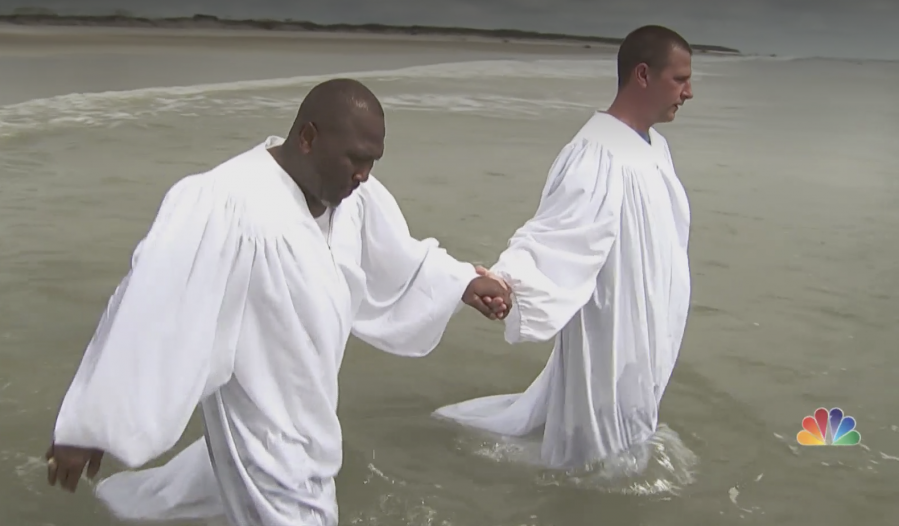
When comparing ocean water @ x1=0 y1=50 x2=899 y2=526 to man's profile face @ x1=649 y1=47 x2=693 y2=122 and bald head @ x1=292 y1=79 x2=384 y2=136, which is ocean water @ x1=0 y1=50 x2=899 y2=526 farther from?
bald head @ x1=292 y1=79 x2=384 y2=136

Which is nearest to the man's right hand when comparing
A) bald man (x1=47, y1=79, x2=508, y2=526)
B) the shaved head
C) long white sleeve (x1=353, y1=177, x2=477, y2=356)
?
bald man (x1=47, y1=79, x2=508, y2=526)

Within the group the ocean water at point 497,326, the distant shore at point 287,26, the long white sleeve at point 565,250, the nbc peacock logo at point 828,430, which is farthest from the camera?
the distant shore at point 287,26

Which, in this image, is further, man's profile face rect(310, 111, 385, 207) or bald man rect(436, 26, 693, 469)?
bald man rect(436, 26, 693, 469)

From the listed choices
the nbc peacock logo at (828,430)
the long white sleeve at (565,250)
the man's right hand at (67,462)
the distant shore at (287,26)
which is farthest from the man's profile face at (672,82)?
the distant shore at (287,26)

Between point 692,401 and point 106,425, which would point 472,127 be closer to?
point 692,401

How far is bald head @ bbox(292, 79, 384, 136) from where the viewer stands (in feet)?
6.91

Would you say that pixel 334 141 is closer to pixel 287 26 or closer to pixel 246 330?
pixel 246 330

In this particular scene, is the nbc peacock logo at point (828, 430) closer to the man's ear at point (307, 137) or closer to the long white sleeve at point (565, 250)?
the long white sleeve at point (565, 250)

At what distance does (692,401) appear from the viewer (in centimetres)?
412

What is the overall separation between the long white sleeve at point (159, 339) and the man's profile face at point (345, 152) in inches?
9.0

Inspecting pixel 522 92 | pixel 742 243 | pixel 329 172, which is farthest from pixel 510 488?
pixel 522 92

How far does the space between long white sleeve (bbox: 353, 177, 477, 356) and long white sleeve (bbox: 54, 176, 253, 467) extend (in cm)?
71

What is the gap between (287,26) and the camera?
548 inches

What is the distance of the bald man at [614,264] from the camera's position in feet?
9.56
